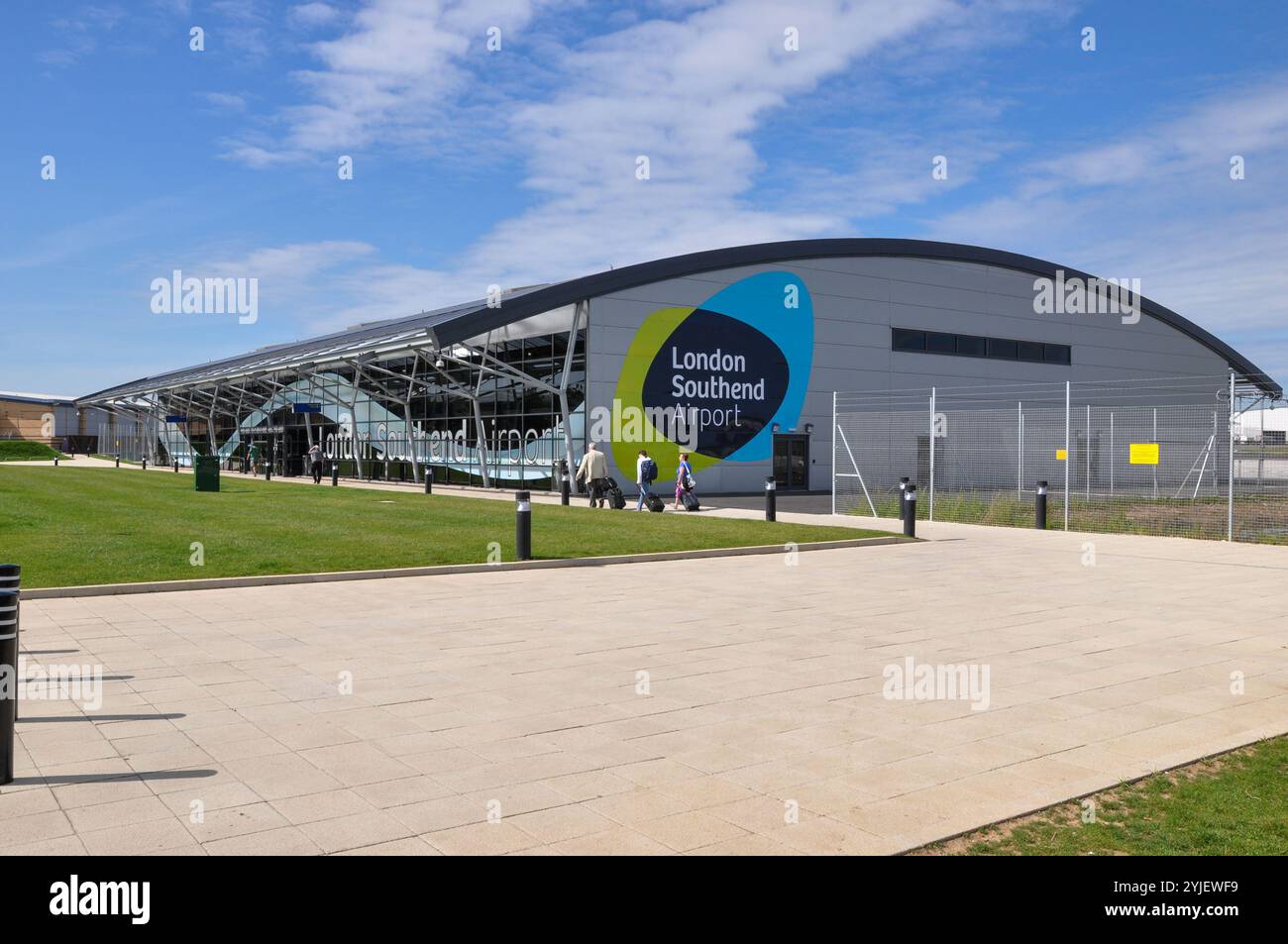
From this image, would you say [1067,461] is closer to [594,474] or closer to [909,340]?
[594,474]

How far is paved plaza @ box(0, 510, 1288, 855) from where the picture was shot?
4.59 metres

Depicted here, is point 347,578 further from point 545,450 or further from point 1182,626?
point 545,450

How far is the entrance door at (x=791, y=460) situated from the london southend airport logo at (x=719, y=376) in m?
0.42

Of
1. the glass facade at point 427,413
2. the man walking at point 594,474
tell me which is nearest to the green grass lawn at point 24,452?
the glass facade at point 427,413

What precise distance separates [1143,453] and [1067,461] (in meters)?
1.51

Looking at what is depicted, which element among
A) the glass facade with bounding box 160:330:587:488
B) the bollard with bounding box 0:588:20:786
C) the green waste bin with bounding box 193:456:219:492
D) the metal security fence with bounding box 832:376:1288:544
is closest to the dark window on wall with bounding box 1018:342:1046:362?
the metal security fence with bounding box 832:376:1288:544

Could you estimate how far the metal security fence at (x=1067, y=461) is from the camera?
22.4 meters

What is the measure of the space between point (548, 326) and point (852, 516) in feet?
43.2

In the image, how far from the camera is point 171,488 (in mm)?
33594

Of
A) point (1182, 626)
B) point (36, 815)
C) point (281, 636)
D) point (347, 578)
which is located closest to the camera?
point (36, 815)

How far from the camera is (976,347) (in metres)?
42.0

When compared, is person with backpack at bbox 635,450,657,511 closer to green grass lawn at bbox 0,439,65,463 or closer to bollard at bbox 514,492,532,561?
bollard at bbox 514,492,532,561

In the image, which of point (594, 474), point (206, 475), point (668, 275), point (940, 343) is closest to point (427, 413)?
point (206, 475)
